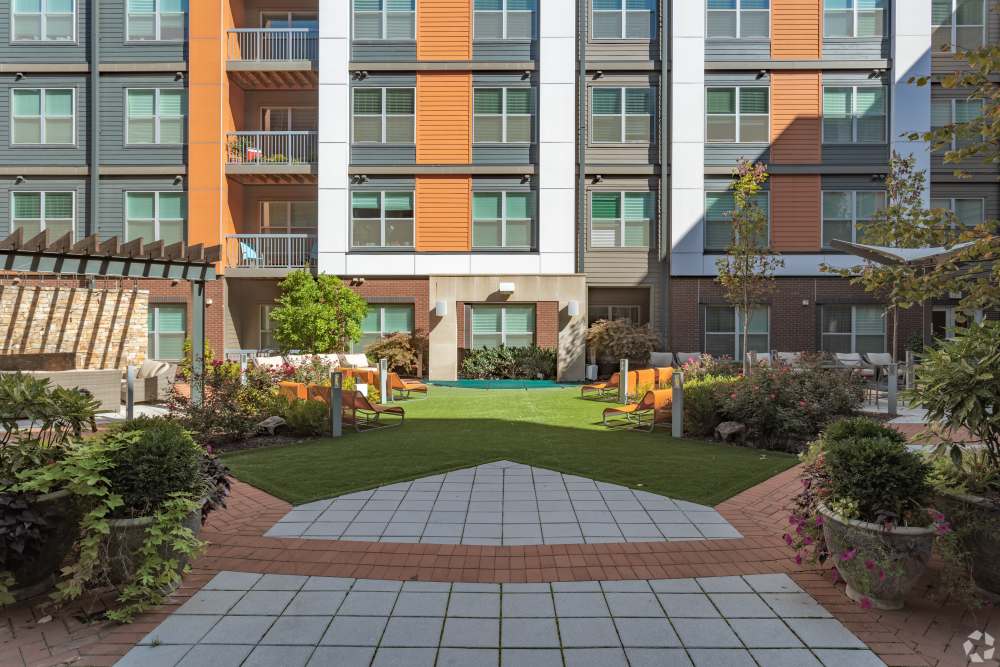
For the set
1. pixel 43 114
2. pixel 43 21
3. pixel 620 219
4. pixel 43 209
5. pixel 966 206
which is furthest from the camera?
pixel 966 206

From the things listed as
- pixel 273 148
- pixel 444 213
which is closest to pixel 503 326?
pixel 444 213

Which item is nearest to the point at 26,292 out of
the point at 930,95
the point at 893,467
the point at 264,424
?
the point at 264,424

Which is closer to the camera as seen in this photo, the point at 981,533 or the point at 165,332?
the point at 981,533

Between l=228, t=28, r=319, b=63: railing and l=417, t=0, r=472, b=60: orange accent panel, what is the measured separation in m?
3.48

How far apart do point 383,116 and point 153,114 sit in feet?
24.3

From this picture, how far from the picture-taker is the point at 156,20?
69.7 feet

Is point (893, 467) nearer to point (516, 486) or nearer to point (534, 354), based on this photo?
point (516, 486)

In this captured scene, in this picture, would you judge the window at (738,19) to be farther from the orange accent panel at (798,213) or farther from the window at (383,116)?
the window at (383,116)

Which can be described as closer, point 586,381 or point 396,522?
point 396,522

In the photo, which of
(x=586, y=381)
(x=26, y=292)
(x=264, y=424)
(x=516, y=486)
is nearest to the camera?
(x=516, y=486)

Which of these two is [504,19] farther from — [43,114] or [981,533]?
[981,533]

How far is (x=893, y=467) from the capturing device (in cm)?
408

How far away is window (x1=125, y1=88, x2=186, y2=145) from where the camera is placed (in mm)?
21359

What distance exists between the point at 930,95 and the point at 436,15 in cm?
1652
